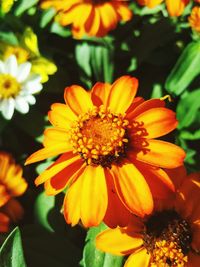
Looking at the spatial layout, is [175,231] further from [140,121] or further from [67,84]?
[67,84]

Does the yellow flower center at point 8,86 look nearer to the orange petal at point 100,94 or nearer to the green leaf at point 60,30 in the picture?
the green leaf at point 60,30

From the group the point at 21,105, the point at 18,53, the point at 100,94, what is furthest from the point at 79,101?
the point at 18,53

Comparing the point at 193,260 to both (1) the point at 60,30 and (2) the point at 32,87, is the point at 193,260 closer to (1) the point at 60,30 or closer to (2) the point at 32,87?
(2) the point at 32,87

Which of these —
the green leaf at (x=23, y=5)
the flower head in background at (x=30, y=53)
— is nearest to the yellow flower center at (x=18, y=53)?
the flower head in background at (x=30, y=53)

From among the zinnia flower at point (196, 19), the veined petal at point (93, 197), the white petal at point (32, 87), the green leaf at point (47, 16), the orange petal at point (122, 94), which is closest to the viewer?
the veined petal at point (93, 197)

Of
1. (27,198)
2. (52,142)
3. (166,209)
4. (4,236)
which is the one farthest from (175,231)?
(27,198)

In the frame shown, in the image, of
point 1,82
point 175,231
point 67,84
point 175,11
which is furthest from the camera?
point 67,84

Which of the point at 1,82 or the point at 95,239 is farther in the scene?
the point at 1,82

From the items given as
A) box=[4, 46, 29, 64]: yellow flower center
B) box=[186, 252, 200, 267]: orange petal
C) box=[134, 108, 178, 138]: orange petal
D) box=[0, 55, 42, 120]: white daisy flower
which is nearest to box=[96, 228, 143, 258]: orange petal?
box=[186, 252, 200, 267]: orange petal
